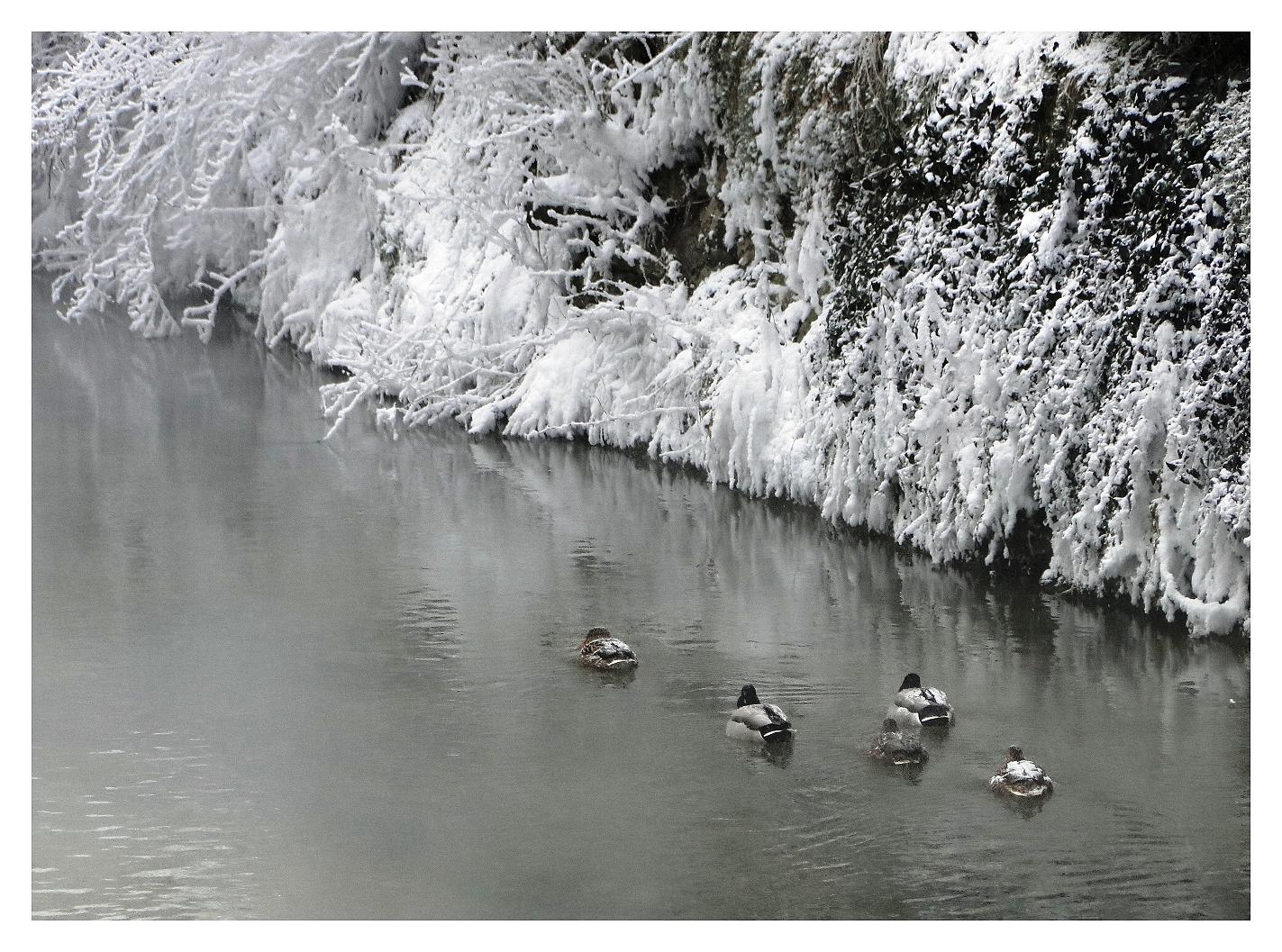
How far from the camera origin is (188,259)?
9938mm

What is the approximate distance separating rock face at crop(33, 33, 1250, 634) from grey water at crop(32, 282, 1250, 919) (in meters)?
0.46

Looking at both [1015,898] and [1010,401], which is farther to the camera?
[1010,401]

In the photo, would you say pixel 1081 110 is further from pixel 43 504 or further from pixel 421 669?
pixel 43 504

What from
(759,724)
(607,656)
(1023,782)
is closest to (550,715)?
(607,656)

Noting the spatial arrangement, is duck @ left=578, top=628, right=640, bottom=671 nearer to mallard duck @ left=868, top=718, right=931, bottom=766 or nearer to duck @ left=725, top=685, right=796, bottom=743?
duck @ left=725, top=685, right=796, bottom=743

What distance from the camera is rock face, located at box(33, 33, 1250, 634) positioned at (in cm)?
521

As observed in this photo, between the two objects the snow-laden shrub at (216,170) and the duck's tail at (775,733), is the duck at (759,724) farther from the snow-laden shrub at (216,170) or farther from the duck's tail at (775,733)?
the snow-laden shrub at (216,170)

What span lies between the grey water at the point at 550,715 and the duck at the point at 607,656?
2.7 inches

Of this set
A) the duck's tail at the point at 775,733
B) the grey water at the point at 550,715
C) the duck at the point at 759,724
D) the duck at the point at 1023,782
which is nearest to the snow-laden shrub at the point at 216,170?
the grey water at the point at 550,715

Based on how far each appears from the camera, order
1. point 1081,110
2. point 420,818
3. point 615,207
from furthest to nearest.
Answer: point 615,207 < point 1081,110 < point 420,818

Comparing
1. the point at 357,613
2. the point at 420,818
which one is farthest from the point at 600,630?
the point at 420,818

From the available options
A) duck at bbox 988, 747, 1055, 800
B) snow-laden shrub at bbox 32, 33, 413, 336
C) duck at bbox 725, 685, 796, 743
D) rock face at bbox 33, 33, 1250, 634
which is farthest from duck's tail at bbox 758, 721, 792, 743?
snow-laden shrub at bbox 32, 33, 413, 336

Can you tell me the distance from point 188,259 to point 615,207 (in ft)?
10.4

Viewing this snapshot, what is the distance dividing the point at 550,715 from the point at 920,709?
1147 millimetres
